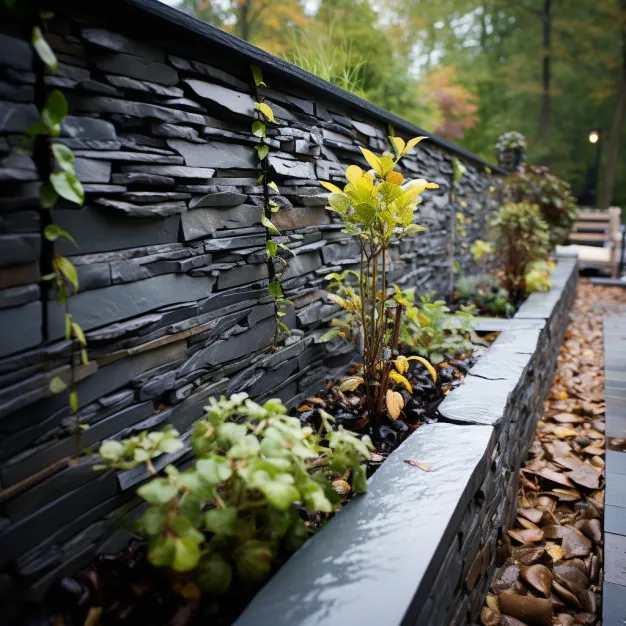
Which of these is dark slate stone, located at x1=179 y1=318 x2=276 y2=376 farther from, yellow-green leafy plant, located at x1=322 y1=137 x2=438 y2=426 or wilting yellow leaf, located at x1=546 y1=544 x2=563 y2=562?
wilting yellow leaf, located at x1=546 y1=544 x2=563 y2=562

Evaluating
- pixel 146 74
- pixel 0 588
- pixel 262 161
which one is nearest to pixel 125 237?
pixel 146 74

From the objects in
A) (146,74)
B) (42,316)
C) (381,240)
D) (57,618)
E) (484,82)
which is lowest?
(57,618)

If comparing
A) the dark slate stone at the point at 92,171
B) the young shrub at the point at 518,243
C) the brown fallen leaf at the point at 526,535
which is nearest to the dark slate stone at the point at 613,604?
the brown fallen leaf at the point at 526,535

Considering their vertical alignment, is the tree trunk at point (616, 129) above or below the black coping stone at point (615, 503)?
above

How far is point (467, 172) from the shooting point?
4.86 meters

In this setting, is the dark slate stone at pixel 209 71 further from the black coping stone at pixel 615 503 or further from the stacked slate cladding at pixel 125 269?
the black coping stone at pixel 615 503

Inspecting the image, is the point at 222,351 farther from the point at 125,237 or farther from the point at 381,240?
the point at 381,240

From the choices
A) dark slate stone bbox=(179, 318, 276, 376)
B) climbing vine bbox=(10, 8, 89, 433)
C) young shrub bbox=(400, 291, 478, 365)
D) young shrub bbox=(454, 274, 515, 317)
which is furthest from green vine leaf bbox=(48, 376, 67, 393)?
young shrub bbox=(454, 274, 515, 317)

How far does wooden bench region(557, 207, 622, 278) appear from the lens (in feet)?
A: 25.9

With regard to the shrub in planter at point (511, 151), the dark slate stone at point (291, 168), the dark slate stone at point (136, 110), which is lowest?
the dark slate stone at point (291, 168)

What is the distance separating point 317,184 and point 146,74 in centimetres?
97

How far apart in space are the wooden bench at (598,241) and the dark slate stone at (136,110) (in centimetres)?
782

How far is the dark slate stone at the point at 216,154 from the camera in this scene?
1.42m

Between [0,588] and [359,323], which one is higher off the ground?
[359,323]
